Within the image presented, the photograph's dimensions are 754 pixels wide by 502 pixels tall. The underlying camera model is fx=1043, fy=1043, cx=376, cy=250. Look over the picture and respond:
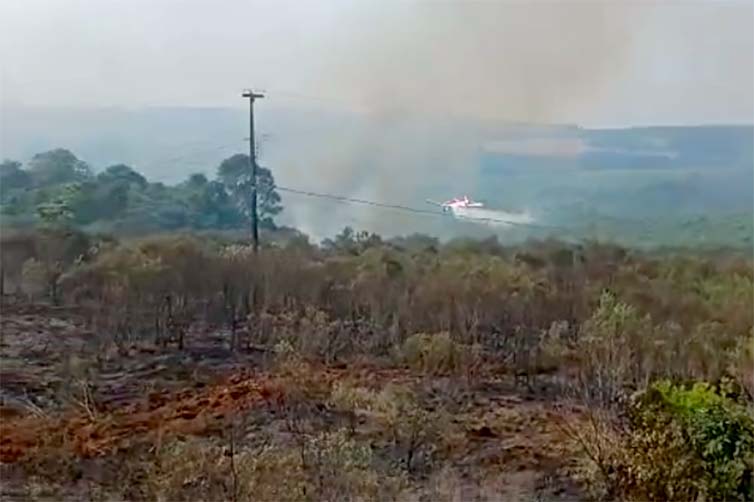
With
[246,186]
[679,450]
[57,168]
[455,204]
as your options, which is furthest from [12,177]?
[679,450]

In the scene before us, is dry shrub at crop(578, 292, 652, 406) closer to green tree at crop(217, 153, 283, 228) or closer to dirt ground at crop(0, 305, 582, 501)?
dirt ground at crop(0, 305, 582, 501)

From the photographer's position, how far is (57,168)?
6.02ft

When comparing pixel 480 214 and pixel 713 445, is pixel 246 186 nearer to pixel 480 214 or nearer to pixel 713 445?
pixel 480 214

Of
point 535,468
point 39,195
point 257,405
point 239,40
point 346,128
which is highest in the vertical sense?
point 239,40

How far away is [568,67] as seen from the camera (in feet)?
6.18

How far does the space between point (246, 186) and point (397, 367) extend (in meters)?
0.43

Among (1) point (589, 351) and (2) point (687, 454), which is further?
(1) point (589, 351)

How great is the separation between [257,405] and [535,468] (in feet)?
1.65

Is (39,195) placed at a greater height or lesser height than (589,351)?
greater

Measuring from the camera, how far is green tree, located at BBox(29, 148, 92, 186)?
183cm

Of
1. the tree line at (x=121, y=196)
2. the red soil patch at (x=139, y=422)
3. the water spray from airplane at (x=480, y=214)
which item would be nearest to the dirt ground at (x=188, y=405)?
the red soil patch at (x=139, y=422)

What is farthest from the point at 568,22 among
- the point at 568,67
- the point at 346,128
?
the point at 346,128

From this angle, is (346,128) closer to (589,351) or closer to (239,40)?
(239,40)

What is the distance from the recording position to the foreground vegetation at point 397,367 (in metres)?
1.78
